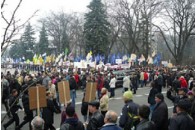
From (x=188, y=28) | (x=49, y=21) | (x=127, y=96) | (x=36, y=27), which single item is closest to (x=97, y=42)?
(x=188, y=28)

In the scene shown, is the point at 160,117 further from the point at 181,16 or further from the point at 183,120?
the point at 181,16

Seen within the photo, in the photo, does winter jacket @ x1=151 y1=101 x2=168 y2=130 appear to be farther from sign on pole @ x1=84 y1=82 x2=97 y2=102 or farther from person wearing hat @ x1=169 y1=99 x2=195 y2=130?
sign on pole @ x1=84 y1=82 x2=97 y2=102

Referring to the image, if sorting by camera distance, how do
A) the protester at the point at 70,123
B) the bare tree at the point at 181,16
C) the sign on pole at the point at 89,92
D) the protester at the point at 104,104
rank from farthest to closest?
the bare tree at the point at 181,16 → the protester at the point at 104,104 → the sign on pole at the point at 89,92 → the protester at the point at 70,123

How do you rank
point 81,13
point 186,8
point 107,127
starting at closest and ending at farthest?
point 107,127 < point 186,8 < point 81,13

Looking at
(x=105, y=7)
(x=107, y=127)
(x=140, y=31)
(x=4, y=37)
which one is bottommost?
(x=107, y=127)

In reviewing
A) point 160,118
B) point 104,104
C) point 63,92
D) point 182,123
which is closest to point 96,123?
point 160,118

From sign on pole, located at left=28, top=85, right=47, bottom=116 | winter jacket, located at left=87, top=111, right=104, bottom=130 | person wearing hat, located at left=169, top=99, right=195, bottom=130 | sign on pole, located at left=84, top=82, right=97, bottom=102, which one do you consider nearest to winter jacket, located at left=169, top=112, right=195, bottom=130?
person wearing hat, located at left=169, top=99, right=195, bottom=130

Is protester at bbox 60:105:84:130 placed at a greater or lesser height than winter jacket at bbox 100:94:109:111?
greater

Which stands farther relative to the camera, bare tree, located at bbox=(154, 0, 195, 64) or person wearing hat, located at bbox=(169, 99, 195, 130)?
bare tree, located at bbox=(154, 0, 195, 64)

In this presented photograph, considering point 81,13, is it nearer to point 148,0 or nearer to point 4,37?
point 148,0

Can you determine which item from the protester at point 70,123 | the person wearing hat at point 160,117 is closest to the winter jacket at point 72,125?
the protester at point 70,123

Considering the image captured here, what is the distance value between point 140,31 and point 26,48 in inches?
1322

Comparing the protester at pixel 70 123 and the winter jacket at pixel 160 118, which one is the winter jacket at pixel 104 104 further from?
the protester at pixel 70 123

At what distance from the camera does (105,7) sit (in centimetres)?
4988
